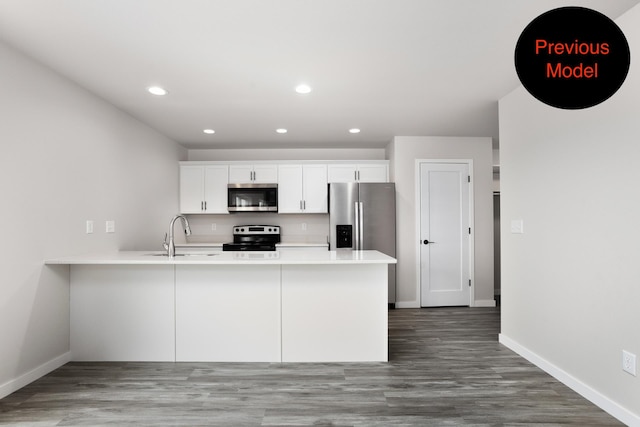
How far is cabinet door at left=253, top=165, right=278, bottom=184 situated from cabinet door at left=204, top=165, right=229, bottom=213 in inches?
17.1

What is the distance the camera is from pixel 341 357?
3088mm

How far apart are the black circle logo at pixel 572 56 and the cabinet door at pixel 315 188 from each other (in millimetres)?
4059

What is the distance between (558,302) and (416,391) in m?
1.26

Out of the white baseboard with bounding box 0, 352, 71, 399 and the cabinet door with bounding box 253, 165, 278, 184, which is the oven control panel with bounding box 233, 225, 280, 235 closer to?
the cabinet door with bounding box 253, 165, 278, 184

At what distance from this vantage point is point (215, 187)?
548cm

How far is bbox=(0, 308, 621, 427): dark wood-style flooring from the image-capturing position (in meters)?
2.17

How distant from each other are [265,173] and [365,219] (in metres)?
1.65

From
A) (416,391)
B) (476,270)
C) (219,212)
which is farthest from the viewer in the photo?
(219,212)

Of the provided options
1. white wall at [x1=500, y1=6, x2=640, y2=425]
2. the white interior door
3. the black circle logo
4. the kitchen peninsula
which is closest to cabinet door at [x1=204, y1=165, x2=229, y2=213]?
the kitchen peninsula

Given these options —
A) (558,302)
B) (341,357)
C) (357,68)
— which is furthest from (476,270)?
(357,68)

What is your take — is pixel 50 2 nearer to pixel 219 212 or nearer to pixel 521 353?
pixel 219 212

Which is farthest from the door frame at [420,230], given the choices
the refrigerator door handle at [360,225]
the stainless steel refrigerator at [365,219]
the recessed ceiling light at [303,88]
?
the recessed ceiling light at [303,88]

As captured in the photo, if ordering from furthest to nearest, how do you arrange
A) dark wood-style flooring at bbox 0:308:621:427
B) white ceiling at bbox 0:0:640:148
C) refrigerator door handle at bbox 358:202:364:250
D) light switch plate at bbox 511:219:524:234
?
refrigerator door handle at bbox 358:202:364:250
light switch plate at bbox 511:219:524:234
dark wood-style flooring at bbox 0:308:621:427
white ceiling at bbox 0:0:640:148

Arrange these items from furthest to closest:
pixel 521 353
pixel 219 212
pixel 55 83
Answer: pixel 219 212 → pixel 521 353 → pixel 55 83
